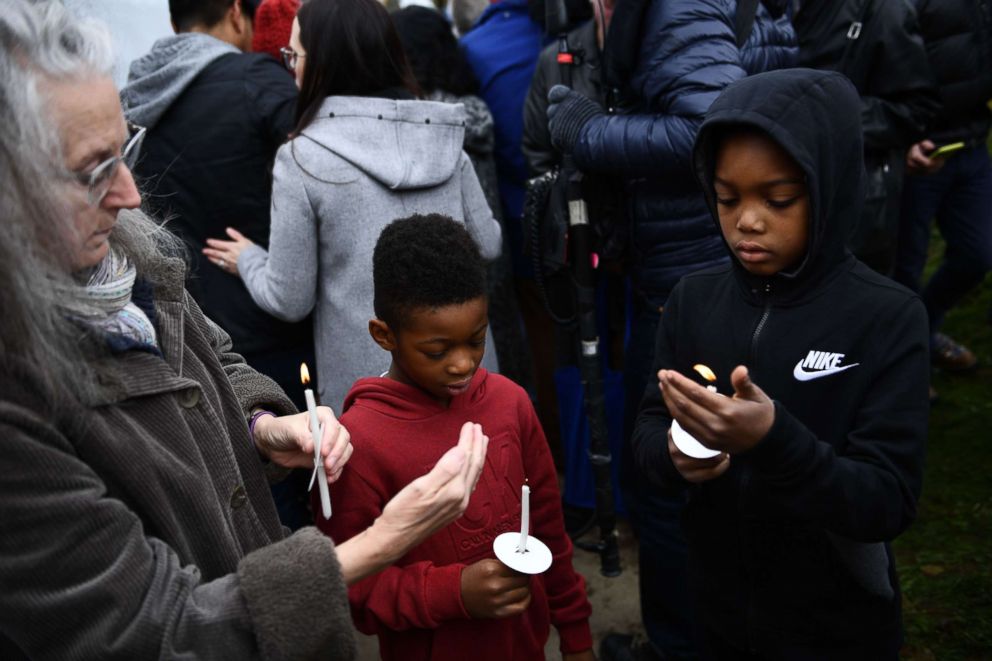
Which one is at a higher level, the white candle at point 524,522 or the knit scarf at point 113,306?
the knit scarf at point 113,306

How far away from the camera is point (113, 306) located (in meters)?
1.41

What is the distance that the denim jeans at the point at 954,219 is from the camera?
423 centimetres

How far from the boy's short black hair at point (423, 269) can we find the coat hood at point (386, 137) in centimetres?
78

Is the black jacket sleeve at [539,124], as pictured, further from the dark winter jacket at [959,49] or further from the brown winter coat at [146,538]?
the brown winter coat at [146,538]

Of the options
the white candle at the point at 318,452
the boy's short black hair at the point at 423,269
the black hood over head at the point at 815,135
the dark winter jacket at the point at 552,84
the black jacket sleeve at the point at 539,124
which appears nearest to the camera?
the white candle at the point at 318,452

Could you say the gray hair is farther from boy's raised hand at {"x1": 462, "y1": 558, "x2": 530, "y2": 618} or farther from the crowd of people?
boy's raised hand at {"x1": 462, "y1": 558, "x2": 530, "y2": 618}

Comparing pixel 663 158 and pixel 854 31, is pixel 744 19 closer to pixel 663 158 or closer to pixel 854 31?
pixel 663 158

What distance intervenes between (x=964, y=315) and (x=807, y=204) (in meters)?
4.54

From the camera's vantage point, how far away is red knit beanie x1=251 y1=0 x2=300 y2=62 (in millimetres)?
3496

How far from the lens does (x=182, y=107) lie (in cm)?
304

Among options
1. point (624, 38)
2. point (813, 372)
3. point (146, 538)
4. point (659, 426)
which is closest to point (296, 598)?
point (146, 538)

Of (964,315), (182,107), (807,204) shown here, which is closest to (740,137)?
(807,204)

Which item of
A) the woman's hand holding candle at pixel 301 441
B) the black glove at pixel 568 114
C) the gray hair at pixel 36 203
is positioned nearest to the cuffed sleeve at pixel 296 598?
the woman's hand holding candle at pixel 301 441

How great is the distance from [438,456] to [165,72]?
196 cm
